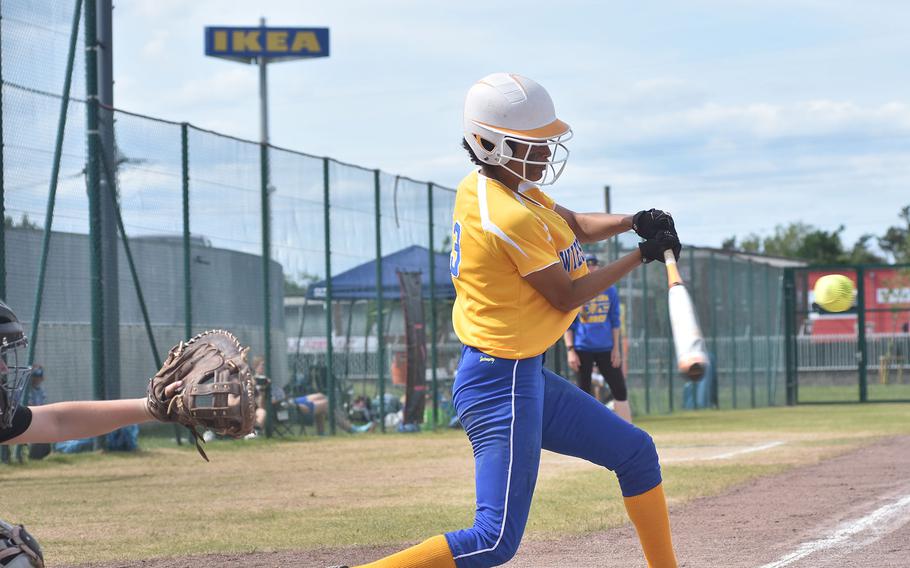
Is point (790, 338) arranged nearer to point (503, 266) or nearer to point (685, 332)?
point (685, 332)

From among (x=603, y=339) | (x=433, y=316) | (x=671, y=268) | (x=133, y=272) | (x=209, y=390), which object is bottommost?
(x=603, y=339)

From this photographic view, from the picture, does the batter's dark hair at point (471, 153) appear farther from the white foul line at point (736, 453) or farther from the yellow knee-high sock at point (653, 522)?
the white foul line at point (736, 453)

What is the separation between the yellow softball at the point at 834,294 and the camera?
973cm

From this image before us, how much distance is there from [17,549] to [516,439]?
1.73 meters

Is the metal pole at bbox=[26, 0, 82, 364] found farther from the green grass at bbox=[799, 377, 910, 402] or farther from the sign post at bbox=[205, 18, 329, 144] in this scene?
the sign post at bbox=[205, 18, 329, 144]

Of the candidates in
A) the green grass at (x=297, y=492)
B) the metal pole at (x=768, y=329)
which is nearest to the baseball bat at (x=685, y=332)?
the green grass at (x=297, y=492)

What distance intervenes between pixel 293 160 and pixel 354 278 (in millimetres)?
2196

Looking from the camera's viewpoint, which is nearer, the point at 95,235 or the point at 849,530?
the point at 849,530

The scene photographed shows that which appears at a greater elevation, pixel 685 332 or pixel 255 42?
pixel 255 42

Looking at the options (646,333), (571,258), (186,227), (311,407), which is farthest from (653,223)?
(646,333)

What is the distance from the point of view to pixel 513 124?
15.1ft

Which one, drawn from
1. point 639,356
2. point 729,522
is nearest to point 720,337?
point 639,356

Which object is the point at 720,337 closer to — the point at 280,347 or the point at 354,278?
the point at 354,278

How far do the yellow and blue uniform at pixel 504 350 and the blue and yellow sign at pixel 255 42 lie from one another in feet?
110
